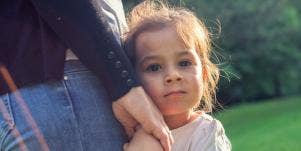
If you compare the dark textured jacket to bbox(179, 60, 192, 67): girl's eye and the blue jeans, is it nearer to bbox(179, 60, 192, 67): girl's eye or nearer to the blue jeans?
the blue jeans

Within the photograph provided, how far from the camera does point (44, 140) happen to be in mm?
1961

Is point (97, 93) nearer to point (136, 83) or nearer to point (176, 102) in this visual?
point (136, 83)

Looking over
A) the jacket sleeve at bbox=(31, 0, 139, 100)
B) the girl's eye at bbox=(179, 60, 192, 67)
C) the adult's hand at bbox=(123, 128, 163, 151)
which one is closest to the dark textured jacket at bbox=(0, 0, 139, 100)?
the jacket sleeve at bbox=(31, 0, 139, 100)

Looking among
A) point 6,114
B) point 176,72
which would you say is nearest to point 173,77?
point 176,72

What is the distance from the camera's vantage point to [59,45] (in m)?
2.06

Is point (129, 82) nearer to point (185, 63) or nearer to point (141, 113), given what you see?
point (141, 113)

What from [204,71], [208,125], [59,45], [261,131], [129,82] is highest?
[59,45]

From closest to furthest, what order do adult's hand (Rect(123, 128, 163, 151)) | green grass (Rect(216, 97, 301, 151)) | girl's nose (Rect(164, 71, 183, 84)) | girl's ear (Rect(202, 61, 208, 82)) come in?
adult's hand (Rect(123, 128, 163, 151)), girl's nose (Rect(164, 71, 183, 84)), girl's ear (Rect(202, 61, 208, 82)), green grass (Rect(216, 97, 301, 151))

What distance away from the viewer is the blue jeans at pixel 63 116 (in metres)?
1.96

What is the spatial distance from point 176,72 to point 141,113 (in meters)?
0.28

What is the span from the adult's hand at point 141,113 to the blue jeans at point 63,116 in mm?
35

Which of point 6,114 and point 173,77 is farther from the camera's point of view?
point 173,77

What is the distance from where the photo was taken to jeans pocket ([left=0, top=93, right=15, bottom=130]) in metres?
1.96

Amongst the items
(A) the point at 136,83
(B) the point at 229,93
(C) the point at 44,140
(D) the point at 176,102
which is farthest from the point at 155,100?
(B) the point at 229,93
